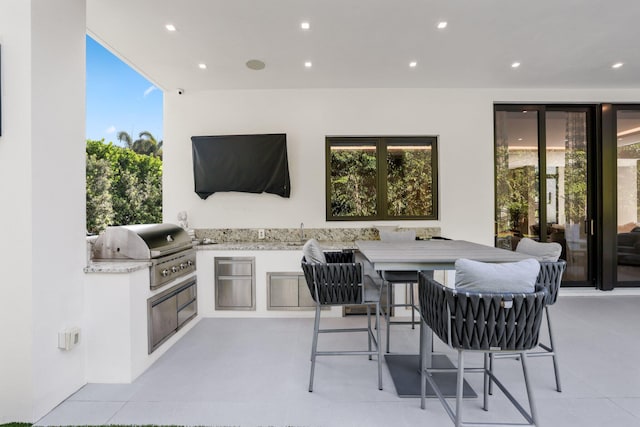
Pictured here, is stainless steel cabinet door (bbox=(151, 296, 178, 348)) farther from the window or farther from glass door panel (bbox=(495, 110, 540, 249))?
glass door panel (bbox=(495, 110, 540, 249))

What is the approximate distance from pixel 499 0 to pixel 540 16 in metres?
0.55

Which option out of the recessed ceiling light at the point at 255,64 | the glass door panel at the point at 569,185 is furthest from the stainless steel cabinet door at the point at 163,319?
the glass door panel at the point at 569,185

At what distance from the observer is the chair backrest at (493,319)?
4.88ft

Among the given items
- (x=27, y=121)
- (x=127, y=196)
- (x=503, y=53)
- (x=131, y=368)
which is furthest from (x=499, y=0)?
(x=127, y=196)

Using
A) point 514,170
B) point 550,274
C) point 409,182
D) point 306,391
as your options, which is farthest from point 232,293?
point 514,170

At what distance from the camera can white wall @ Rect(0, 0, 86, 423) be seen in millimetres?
1892

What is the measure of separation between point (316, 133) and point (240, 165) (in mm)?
1165

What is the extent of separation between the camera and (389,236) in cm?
345

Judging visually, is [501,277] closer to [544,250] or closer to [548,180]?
[544,250]

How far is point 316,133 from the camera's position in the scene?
14.6ft

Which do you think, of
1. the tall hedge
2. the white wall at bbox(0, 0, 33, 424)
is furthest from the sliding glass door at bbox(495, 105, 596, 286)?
the tall hedge

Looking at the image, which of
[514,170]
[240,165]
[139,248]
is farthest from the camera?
[514,170]

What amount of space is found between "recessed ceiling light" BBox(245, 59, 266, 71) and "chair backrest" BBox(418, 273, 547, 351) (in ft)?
10.9

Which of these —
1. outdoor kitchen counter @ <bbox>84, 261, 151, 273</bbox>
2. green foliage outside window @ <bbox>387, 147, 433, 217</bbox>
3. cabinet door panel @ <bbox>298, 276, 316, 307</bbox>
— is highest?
green foliage outside window @ <bbox>387, 147, 433, 217</bbox>
